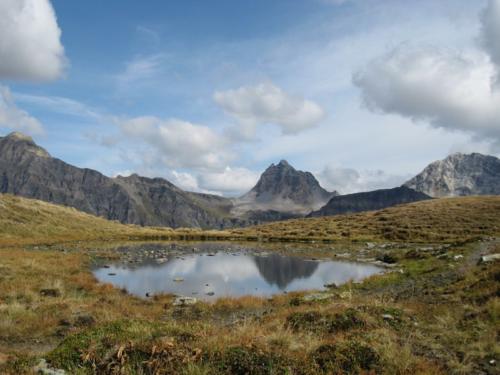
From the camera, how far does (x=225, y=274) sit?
4375 cm

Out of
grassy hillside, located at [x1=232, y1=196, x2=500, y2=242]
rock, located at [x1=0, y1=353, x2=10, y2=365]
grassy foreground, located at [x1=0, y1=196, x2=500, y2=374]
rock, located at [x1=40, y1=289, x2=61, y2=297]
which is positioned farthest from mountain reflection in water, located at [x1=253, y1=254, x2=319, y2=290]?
grassy hillside, located at [x1=232, y1=196, x2=500, y2=242]

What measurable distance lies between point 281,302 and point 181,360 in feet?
55.2

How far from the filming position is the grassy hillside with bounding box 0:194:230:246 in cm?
7725

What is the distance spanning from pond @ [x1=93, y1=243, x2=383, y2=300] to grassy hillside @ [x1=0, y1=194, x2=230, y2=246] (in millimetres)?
33180

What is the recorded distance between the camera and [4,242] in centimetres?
6544

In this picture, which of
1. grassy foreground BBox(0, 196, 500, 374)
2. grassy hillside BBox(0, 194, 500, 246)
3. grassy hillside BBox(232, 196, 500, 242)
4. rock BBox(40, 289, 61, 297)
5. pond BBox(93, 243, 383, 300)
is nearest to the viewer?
grassy foreground BBox(0, 196, 500, 374)

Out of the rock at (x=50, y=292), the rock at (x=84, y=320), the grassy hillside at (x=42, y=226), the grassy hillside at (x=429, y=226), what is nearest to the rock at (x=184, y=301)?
the rock at (x=84, y=320)

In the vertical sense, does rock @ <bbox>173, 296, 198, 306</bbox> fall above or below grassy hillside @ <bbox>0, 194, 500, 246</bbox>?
below

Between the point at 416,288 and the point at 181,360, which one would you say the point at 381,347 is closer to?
the point at 181,360

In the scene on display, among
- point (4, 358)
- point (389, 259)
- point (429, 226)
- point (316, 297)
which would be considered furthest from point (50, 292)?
point (429, 226)

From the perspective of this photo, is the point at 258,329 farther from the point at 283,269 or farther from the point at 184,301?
the point at 283,269

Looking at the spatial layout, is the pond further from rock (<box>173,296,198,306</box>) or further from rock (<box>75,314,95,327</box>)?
rock (<box>75,314,95,327</box>)

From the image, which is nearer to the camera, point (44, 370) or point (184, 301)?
point (44, 370)

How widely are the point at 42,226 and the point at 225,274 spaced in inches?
2496
